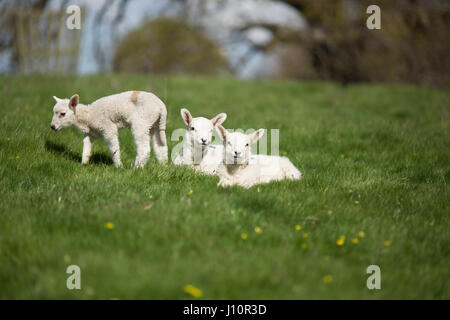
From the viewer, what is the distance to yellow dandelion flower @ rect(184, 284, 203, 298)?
8.99 feet

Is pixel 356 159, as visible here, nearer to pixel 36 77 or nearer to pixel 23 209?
pixel 23 209

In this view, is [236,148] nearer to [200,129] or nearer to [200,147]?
[200,129]

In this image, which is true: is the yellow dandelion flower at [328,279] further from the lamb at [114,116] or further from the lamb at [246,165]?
the lamb at [114,116]

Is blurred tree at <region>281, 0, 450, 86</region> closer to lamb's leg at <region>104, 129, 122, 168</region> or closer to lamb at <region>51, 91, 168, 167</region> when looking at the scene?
lamb at <region>51, 91, 168, 167</region>

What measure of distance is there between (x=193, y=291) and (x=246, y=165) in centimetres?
242

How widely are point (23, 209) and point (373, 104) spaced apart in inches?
408

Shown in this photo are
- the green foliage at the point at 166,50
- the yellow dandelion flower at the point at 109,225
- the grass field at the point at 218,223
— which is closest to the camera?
the grass field at the point at 218,223

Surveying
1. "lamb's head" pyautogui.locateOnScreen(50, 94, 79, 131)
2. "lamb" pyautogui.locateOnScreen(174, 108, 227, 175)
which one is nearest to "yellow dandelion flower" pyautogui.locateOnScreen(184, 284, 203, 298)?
"lamb" pyautogui.locateOnScreen(174, 108, 227, 175)

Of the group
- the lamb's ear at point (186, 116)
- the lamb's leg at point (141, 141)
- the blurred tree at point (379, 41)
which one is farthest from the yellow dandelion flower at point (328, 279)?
the blurred tree at point (379, 41)

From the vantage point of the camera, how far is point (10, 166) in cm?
479

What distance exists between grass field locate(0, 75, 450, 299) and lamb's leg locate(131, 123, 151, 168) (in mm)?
168

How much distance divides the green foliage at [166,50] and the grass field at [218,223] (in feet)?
59.2

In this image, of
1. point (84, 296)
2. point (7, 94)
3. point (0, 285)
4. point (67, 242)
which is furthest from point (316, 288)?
point (7, 94)

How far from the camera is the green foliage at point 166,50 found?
23734 millimetres
